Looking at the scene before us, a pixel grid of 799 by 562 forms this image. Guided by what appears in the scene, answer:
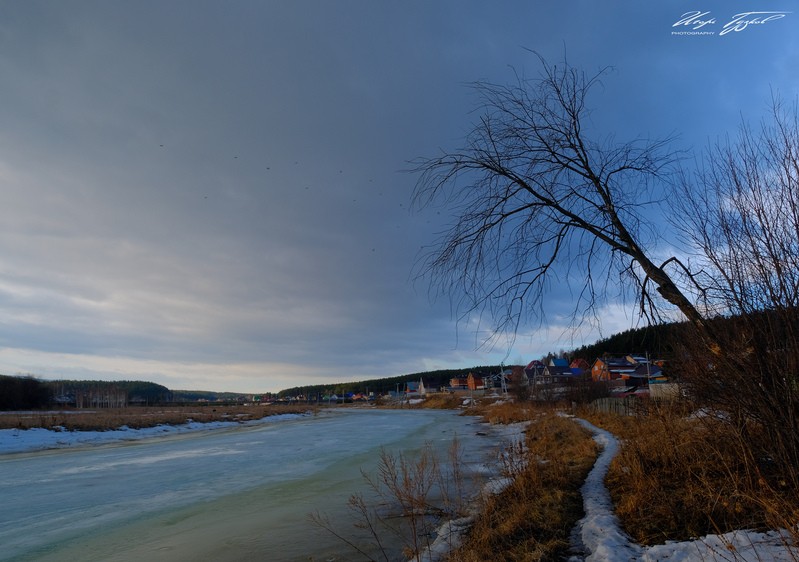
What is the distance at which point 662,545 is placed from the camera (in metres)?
4.56

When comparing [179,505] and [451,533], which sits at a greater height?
[451,533]

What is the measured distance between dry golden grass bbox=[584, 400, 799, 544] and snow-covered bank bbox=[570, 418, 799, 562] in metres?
0.15

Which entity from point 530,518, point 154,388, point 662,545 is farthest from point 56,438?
point 154,388

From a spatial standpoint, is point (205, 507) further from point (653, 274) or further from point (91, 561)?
point (653, 274)

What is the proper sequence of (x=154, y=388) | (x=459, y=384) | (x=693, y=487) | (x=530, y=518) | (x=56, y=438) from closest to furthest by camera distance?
1. (x=693, y=487)
2. (x=530, y=518)
3. (x=56, y=438)
4. (x=459, y=384)
5. (x=154, y=388)

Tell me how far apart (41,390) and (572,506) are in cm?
9262

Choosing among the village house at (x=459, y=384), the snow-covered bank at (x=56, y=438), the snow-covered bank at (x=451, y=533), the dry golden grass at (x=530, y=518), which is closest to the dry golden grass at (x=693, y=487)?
the dry golden grass at (x=530, y=518)

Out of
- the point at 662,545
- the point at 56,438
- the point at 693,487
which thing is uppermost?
the point at 693,487

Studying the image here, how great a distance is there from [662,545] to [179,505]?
10158 millimetres

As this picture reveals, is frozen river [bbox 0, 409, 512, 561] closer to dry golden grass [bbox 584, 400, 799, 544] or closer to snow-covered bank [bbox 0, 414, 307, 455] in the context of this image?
dry golden grass [bbox 584, 400, 799, 544]

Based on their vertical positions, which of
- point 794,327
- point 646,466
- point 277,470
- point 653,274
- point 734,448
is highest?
point 653,274

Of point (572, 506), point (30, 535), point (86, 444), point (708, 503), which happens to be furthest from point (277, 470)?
point (86, 444)

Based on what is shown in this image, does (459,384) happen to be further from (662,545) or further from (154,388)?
(662,545)

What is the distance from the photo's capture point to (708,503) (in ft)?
15.7
